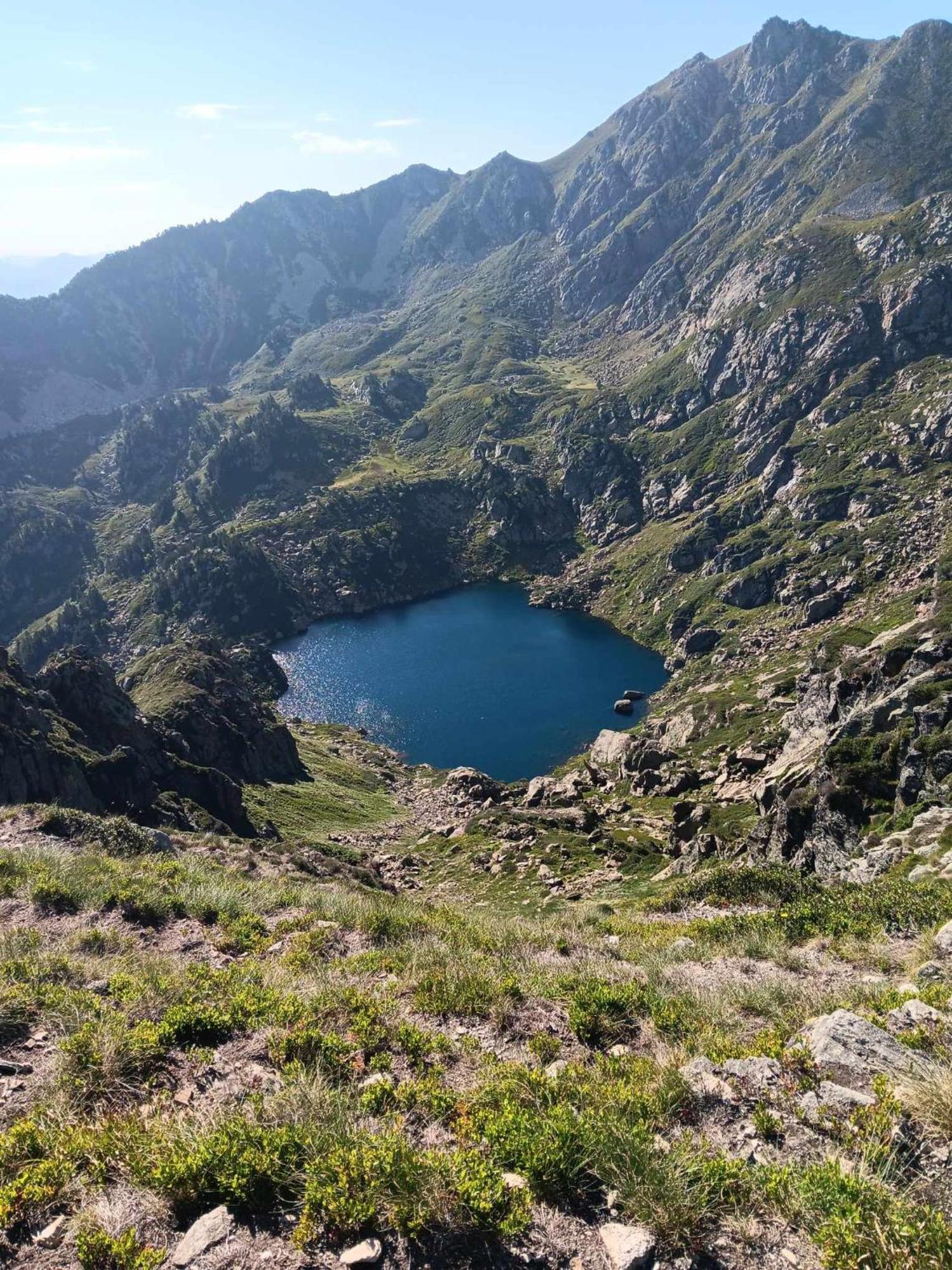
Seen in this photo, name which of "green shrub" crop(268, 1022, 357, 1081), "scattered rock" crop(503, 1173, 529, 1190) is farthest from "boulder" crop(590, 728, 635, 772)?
"scattered rock" crop(503, 1173, 529, 1190)

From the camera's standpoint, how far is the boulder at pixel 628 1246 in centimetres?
657

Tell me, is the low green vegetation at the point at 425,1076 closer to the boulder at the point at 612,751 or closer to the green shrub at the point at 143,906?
the green shrub at the point at 143,906

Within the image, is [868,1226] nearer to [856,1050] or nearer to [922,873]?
[856,1050]

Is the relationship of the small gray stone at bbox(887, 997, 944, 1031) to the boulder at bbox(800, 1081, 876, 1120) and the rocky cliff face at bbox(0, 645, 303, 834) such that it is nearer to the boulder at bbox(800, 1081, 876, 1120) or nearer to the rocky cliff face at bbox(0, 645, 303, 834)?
the boulder at bbox(800, 1081, 876, 1120)

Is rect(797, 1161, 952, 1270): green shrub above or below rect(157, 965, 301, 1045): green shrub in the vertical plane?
above

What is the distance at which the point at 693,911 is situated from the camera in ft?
80.1

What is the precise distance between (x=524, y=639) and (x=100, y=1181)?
177711mm

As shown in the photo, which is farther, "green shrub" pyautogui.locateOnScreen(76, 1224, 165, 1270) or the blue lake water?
the blue lake water

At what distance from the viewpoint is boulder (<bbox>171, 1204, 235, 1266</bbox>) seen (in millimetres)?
6816

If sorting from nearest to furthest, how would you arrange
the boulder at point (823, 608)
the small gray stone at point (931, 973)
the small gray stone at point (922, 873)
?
the small gray stone at point (931, 973) < the small gray stone at point (922, 873) < the boulder at point (823, 608)

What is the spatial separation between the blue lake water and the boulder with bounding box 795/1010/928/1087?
4264 inches

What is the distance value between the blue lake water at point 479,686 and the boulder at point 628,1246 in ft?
365

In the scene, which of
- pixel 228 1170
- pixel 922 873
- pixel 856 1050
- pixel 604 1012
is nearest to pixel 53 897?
pixel 228 1170

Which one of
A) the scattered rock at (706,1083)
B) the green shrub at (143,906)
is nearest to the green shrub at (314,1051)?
the scattered rock at (706,1083)
